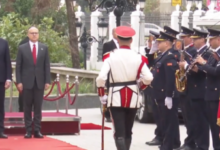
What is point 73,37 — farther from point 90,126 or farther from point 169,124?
point 169,124

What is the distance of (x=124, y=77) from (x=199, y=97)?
1.81m

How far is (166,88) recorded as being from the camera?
1151cm

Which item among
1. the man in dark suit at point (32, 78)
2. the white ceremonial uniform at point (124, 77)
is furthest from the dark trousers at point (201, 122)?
the man in dark suit at point (32, 78)

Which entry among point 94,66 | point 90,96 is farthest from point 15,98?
point 94,66

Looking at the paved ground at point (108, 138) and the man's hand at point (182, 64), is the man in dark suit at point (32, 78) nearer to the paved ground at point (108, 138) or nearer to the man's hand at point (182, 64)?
the paved ground at point (108, 138)

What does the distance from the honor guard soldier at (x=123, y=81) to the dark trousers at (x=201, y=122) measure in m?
1.62

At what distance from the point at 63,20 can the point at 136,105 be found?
28.6 meters

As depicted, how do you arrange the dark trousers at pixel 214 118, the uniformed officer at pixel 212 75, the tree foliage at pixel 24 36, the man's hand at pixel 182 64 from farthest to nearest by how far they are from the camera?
the tree foliage at pixel 24 36 < the man's hand at pixel 182 64 < the dark trousers at pixel 214 118 < the uniformed officer at pixel 212 75

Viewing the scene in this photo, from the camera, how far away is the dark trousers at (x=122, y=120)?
10383mm

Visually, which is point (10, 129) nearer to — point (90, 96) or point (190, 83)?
point (190, 83)

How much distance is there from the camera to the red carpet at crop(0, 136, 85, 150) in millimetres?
12047

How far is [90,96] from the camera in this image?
21.2m

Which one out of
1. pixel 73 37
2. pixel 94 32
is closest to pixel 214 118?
pixel 73 37

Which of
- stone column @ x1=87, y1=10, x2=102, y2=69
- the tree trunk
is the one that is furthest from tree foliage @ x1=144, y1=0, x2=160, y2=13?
the tree trunk
